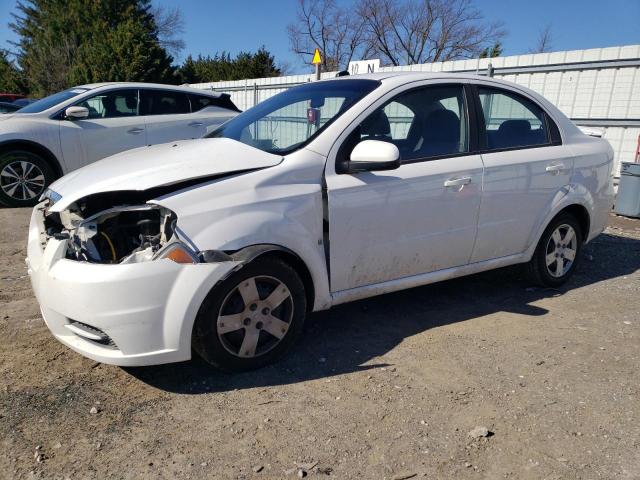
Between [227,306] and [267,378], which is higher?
[227,306]

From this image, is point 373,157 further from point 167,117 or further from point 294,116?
point 167,117

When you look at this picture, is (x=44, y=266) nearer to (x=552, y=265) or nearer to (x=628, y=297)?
(x=552, y=265)

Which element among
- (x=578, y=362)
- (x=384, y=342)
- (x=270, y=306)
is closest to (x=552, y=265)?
(x=578, y=362)

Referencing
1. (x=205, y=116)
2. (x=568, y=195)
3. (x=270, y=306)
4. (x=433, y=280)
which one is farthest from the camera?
(x=205, y=116)

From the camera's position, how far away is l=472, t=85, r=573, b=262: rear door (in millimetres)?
4090

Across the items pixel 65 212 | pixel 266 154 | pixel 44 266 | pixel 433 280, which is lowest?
pixel 433 280

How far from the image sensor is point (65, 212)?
321cm

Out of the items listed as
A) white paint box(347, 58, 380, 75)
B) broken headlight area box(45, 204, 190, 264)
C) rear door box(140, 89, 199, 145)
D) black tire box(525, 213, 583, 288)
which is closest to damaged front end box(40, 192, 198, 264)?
broken headlight area box(45, 204, 190, 264)

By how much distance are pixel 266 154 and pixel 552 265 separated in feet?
9.50

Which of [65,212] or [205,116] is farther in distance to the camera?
[205,116]

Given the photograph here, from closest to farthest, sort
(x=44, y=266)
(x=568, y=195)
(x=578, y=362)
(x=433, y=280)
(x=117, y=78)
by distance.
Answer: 1. (x=44, y=266)
2. (x=578, y=362)
3. (x=433, y=280)
4. (x=568, y=195)
5. (x=117, y=78)

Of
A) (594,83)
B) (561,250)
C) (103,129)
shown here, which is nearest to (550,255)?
(561,250)

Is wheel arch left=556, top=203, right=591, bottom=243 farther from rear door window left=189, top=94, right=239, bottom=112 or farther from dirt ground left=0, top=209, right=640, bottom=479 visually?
rear door window left=189, top=94, right=239, bottom=112

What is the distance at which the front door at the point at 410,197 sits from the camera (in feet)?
11.2
